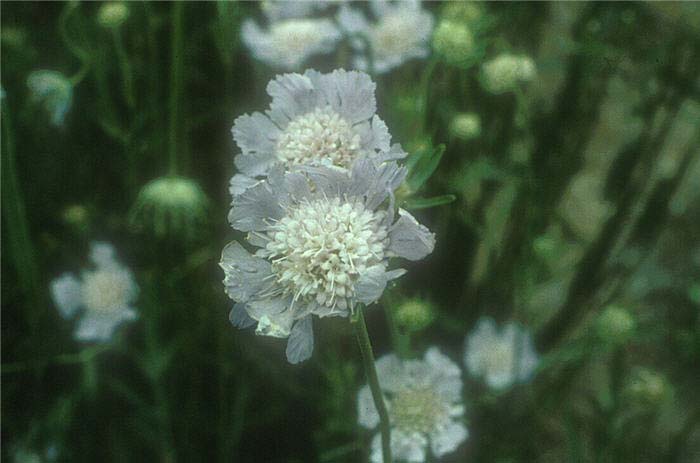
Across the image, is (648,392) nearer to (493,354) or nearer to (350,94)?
(493,354)

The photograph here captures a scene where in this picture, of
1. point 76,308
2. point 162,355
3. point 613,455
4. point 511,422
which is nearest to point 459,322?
point 511,422

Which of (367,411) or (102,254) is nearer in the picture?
(367,411)

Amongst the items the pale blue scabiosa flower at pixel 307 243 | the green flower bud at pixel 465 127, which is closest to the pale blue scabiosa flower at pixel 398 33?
the green flower bud at pixel 465 127

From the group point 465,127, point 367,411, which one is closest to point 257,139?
point 367,411

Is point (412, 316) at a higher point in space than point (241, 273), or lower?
lower

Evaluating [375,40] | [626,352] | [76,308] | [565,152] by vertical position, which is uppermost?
[375,40]

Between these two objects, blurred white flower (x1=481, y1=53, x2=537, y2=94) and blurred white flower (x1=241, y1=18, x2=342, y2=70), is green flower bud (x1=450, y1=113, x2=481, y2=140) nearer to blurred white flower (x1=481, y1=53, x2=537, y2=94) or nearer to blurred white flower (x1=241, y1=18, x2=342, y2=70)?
blurred white flower (x1=481, y1=53, x2=537, y2=94)

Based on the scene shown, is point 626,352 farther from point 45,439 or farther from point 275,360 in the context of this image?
point 45,439
